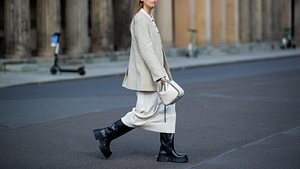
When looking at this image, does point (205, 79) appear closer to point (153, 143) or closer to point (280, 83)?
point (280, 83)

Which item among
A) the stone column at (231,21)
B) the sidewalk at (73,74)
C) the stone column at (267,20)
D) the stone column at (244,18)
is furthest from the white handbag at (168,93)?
the stone column at (267,20)

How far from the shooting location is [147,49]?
24.6ft

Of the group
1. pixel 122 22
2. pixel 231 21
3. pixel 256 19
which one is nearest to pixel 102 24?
pixel 122 22

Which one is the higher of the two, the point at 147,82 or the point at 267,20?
the point at 267,20

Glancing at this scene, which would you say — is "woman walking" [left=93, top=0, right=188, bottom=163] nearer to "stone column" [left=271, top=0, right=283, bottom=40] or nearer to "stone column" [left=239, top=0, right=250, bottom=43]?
"stone column" [left=239, top=0, right=250, bottom=43]

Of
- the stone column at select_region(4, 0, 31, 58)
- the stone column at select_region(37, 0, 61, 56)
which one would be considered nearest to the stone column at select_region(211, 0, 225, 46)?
the stone column at select_region(37, 0, 61, 56)

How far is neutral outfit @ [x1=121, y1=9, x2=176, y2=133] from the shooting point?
7.54 metres

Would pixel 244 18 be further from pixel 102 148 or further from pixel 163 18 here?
pixel 102 148

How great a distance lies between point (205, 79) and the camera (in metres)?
20.4

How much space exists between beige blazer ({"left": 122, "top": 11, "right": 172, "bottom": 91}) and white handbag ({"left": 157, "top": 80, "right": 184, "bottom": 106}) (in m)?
0.11

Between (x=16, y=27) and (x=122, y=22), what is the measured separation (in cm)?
663

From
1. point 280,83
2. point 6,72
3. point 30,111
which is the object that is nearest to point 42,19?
point 6,72

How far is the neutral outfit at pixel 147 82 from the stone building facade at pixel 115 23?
16660 mm

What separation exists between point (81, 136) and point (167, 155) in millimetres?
2269
